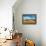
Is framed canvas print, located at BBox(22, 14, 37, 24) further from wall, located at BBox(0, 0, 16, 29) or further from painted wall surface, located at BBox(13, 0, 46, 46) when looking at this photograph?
wall, located at BBox(0, 0, 16, 29)

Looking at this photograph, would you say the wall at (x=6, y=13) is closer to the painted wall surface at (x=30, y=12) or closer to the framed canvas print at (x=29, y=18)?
the painted wall surface at (x=30, y=12)

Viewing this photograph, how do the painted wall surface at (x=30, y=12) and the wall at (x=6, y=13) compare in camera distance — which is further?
the painted wall surface at (x=30, y=12)

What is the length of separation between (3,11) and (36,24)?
6.17ft

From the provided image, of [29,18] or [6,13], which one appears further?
[29,18]

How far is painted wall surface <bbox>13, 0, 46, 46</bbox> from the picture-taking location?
5711 mm

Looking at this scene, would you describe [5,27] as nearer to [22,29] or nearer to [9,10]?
[9,10]

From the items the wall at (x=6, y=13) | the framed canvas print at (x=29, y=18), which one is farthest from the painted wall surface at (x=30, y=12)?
the wall at (x=6, y=13)

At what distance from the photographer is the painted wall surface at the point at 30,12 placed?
5711 mm

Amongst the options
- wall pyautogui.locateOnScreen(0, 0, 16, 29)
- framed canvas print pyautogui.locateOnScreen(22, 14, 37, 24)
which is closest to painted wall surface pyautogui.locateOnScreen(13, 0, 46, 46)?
framed canvas print pyautogui.locateOnScreen(22, 14, 37, 24)

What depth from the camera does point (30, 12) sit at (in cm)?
572

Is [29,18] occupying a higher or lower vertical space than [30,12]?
lower

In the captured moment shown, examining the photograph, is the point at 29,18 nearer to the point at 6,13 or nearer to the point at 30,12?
the point at 30,12

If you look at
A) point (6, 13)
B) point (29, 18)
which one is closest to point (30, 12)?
point (29, 18)

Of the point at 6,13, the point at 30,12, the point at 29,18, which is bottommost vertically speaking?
the point at 29,18
